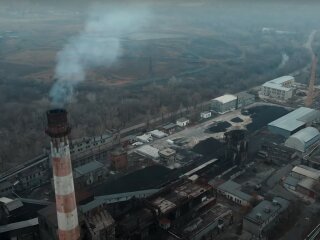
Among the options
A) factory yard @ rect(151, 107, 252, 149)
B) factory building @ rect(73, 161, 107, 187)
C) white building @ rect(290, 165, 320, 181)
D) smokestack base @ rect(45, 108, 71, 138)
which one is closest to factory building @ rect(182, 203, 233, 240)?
white building @ rect(290, 165, 320, 181)

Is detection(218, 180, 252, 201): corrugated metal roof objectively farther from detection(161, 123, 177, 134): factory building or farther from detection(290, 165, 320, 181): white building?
detection(161, 123, 177, 134): factory building

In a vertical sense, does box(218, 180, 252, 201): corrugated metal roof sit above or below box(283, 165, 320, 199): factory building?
below

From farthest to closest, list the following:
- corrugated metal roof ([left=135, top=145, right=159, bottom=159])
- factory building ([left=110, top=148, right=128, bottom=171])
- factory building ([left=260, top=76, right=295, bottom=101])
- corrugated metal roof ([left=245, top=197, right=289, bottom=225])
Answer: factory building ([left=260, top=76, right=295, bottom=101])
corrugated metal roof ([left=135, top=145, right=159, bottom=159])
factory building ([left=110, top=148, right=128, bottom=171])
corrugated metal roof ([left=245, top=197, right=289, bottom=225])

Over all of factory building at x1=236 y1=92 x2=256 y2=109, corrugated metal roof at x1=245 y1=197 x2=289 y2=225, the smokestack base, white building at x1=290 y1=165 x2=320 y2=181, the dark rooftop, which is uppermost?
the smokestack base

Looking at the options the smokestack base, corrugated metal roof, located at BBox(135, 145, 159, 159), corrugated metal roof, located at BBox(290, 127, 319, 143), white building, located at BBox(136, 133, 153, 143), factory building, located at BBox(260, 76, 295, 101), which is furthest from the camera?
factory building, located at BBox(260, 76, 295, 101)

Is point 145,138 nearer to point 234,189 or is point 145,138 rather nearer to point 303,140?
point 234,189

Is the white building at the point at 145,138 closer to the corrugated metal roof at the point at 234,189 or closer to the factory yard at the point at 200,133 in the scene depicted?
the factory yard at the point at 200,133

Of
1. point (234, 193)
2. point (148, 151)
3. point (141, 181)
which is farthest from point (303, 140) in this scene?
point (141, 181)
